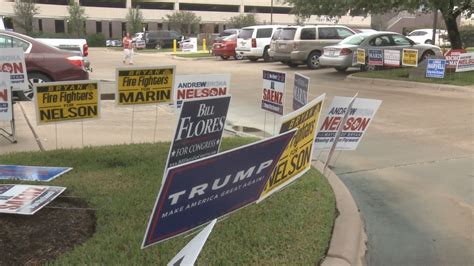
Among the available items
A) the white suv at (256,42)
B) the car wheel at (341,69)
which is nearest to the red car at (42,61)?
the car wheel at (341,69)

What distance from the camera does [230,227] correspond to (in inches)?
164

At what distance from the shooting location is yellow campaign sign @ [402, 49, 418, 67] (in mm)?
16422

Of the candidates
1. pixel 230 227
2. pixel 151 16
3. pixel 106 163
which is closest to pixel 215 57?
pixel 106 163

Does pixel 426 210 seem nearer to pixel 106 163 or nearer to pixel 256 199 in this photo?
pixel 256 199

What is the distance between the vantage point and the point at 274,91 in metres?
6.74

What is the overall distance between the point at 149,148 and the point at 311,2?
13.1 m

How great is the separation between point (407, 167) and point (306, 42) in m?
15.1

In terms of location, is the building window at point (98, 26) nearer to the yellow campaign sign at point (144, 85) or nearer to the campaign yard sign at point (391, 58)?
the campaign yard sign at point (391, 58)

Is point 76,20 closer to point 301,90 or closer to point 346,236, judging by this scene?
point 301,90

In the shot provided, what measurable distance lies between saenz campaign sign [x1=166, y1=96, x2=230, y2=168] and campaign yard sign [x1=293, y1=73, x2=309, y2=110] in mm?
1852

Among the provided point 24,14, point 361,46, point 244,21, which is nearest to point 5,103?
point 361,46

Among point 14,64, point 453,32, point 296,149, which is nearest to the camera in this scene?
point 296,149

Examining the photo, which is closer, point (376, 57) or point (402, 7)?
point (402, 7)

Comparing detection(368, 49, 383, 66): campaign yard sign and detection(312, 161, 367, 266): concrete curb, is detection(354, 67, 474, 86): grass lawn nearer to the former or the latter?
detection(368, 49, 383, 66): campaign yard sign
